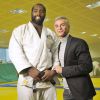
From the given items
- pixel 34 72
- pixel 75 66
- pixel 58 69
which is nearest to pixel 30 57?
pixel 34 72

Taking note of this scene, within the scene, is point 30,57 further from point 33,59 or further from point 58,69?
point 58,69

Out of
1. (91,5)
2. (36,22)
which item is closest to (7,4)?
(91,5)

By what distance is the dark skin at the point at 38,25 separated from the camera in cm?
194

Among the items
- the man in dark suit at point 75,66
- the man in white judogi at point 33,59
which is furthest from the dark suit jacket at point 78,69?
the man in white judogi at point 33,59

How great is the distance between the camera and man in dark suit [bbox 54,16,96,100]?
212 centimetres

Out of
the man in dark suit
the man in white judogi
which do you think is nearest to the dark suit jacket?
the man in dark suit

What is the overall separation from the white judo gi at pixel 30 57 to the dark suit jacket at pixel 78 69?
17 centimetres

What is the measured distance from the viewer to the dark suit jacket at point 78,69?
212 centimetres

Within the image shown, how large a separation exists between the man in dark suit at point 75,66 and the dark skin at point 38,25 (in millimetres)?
121

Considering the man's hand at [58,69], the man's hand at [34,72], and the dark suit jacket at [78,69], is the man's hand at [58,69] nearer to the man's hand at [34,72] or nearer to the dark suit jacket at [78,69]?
the dark suit jacket at [78,69]

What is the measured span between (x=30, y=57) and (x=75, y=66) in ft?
1.43

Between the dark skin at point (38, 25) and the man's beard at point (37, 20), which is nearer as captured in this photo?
the dark skin at point (38, 25)

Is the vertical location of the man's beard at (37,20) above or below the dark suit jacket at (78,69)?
above

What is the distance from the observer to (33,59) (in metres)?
2.01
